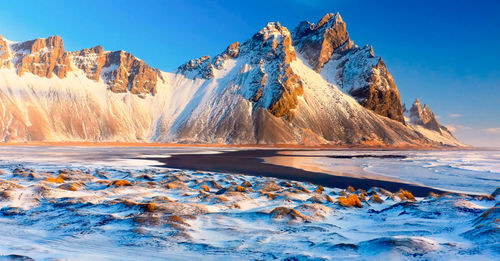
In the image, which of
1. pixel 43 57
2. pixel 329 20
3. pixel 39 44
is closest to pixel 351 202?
pixel 43 57

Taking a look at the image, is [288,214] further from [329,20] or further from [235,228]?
[329,20]

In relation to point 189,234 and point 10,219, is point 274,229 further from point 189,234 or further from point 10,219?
point 10,219

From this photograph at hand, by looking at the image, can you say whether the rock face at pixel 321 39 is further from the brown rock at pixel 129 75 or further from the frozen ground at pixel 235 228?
the frozen ground at pixel 235 228

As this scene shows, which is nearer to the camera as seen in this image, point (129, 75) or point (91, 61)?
point (91, 61)

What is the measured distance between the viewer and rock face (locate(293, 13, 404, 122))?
503 feet

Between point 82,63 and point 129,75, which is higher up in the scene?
point 82,63

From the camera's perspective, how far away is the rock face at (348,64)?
153 meters

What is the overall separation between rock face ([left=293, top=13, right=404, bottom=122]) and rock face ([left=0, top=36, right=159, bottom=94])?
84.3m

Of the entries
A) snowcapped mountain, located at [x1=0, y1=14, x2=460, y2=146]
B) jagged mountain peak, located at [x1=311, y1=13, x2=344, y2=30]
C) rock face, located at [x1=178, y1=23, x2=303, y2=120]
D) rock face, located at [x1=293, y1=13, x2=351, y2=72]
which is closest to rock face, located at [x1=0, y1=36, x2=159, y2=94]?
snowcapped mountain, located at [x1=0, y1=14, x2=460, y2=146]

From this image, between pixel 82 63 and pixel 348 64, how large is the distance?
127 meters

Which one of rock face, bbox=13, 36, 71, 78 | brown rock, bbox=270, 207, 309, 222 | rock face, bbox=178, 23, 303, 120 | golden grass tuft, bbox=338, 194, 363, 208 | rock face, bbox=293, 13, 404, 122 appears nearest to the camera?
brown rock, bbox=270, 207, 309, 222

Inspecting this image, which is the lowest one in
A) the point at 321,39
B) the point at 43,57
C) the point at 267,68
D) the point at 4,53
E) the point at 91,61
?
the point at 4,53

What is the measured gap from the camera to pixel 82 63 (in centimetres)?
13125

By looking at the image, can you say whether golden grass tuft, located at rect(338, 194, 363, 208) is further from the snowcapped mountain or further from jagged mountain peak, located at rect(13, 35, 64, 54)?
jagged mountain peak, located at rect(13, 35, 64, 54)
